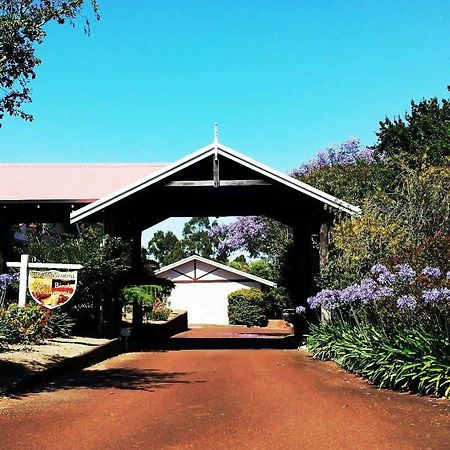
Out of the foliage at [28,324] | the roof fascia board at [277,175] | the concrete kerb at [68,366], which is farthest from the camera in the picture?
the roof fascia board at [277,175]

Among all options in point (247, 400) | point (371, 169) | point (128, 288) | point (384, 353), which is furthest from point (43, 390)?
point (371, 169)

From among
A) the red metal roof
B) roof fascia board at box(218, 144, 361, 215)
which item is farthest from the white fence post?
roof fascia board at box(218, 144, 361, 215)

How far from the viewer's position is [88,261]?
53.8 ft

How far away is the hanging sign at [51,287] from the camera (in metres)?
13.9

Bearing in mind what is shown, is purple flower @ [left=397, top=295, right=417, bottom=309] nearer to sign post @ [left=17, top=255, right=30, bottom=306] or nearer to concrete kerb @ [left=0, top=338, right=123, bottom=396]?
concrete kerb @ [left=0, top=338, right=123, bottom=396]

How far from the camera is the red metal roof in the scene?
19734 millimetres

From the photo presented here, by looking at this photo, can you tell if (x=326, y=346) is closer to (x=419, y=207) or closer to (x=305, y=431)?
(x=419, y=207)

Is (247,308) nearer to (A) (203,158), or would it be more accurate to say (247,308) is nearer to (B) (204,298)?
(B) (204,298)

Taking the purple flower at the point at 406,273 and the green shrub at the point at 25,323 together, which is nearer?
the purple flower at the point at 406,273

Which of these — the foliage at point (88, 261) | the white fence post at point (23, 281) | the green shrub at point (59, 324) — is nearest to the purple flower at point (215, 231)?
the foliage at point (88, 261)

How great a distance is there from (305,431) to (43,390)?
458 centimetres

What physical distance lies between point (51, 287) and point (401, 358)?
25.7 feet

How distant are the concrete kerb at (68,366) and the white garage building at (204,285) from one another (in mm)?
24806

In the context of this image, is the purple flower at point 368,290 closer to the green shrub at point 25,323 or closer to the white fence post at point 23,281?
the green shrub at point 25,323
